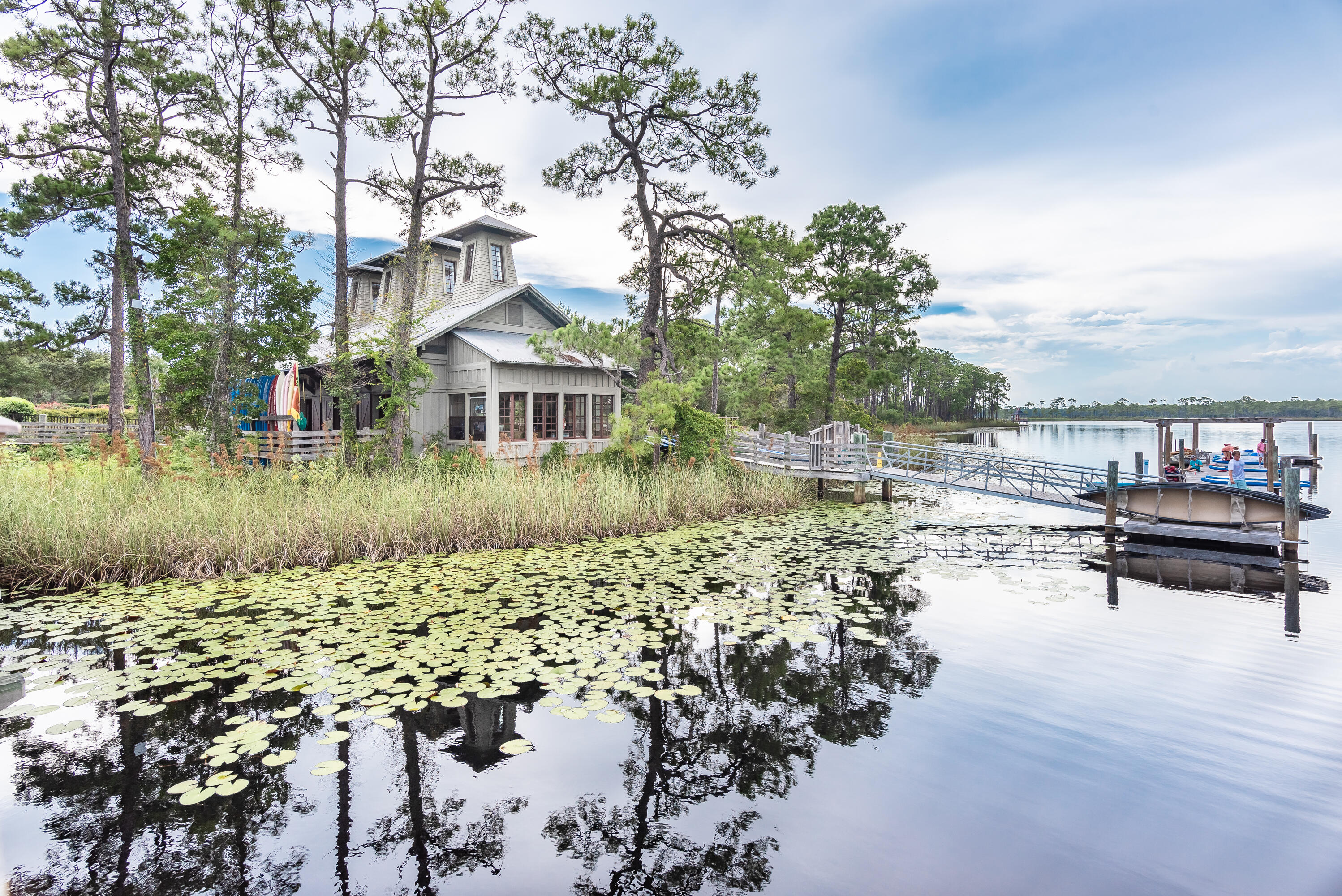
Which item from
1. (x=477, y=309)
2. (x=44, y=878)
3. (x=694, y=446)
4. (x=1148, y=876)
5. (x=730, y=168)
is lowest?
(x=1148, y=876)

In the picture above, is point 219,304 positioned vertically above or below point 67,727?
above

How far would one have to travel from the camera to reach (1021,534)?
12383 millimetres

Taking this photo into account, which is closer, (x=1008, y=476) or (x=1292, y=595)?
(x=1292, y=595)

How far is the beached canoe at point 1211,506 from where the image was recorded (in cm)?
1141

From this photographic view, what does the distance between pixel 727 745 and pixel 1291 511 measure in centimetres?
1267

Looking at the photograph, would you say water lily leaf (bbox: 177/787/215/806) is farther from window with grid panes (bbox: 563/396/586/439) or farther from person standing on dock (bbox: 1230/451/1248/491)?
person standing on dock (bbox: 1230/451/1248/491)

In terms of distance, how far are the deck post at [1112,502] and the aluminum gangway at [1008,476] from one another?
5.2 inches

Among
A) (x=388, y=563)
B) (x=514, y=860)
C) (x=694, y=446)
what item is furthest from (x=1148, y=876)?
(x=694, y=446)

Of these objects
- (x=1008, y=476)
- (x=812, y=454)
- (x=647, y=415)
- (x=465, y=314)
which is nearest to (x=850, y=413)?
(x=812, y=454)

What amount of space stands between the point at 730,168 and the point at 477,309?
27.7 feet

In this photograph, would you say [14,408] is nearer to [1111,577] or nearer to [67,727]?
[67,727]

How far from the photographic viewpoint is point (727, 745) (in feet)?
13.2

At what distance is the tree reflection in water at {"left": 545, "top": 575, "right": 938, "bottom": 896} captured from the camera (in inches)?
117

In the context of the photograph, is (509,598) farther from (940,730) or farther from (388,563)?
(940,730)
